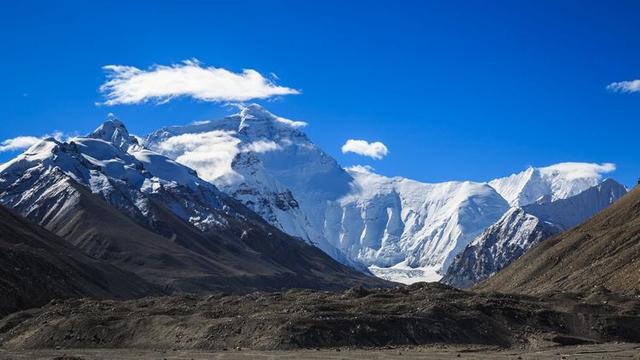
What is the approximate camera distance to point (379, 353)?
7562cm

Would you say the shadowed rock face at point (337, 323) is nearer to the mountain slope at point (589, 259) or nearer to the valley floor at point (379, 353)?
the valley floor at point (379, 353)

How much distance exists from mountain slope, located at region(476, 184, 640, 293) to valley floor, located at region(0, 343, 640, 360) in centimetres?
4825

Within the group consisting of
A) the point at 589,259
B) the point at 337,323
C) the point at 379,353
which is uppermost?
the point at 589,259

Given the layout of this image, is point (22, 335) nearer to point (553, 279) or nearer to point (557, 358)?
point (557, 358)

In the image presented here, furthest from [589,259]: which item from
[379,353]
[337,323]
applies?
[379,353]

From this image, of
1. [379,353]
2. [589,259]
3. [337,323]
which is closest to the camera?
[379,353]

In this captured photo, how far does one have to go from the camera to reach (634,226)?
513 feet

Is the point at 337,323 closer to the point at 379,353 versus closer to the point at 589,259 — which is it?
the point at 379,353

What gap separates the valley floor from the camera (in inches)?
2830

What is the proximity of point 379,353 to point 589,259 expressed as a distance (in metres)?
90.1

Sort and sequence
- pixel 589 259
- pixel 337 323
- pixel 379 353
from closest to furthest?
pixel 379 353 < pixel 337 323 < pixel 589 259

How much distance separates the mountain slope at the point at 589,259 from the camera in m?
139

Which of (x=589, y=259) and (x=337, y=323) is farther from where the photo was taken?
(x=589, y=259)

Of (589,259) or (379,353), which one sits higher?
(589,259)
